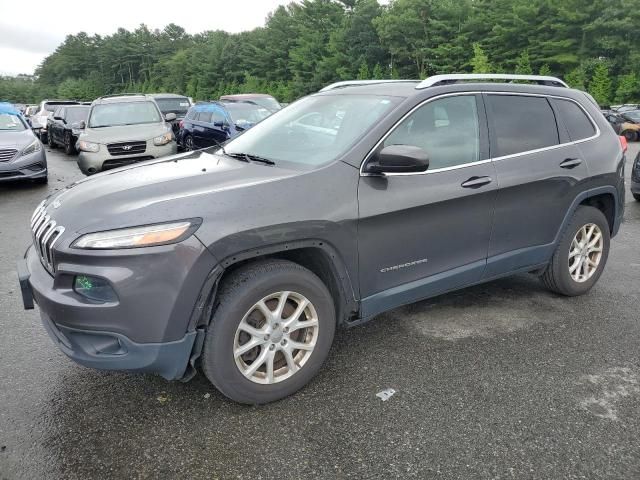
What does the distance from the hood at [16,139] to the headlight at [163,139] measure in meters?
2.24

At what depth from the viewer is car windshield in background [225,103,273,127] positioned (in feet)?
40.0

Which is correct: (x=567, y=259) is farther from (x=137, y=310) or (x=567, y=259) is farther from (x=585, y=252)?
(x=137, y=310)

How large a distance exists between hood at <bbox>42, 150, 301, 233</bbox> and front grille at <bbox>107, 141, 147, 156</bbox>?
7.42 metres

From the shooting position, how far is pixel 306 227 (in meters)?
2.88

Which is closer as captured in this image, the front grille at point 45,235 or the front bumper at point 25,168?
the front grille at point 45,235

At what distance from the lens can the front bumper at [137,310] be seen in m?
2.54

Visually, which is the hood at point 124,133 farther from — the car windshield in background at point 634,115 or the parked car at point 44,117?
the car windshield in background at point 634,115

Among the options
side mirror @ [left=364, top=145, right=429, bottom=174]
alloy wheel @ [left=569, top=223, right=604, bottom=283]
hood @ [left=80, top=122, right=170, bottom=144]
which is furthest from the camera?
hood @ [left=80, top=122, right=170, bottom=144]

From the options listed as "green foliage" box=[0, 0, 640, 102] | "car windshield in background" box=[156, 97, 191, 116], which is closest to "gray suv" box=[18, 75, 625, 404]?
"car windshield in background" box=[156, 97, 191, 116]

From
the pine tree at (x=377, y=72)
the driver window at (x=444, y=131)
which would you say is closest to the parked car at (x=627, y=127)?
the driver window at (x=444, y=131)

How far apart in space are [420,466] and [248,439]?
848 mm

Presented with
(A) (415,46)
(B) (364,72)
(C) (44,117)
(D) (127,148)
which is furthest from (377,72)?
(D) (127,148)

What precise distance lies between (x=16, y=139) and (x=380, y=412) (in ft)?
31.6

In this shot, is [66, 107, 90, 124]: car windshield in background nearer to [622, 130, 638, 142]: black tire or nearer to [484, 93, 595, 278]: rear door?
[484, 93, 595, 278]: rear door
